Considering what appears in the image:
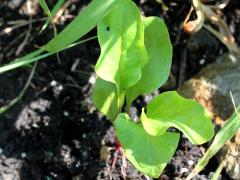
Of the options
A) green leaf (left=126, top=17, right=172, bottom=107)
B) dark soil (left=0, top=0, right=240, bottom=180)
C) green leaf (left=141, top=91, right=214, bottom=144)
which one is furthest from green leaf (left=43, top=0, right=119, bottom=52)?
dark soil (left=0, top=0, right=240, bottom=180)

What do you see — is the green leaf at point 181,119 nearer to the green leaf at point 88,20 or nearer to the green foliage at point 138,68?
the green foliage at point 138,68

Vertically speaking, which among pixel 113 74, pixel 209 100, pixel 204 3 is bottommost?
pixel 209 100

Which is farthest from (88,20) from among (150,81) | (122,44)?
(150,81)

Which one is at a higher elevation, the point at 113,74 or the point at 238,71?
the point at 113,74

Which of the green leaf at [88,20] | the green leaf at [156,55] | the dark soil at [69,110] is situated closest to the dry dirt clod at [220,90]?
the dark soil at [69,110]

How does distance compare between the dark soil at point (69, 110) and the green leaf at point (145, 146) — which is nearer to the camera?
the green leaf at point (145, 146)

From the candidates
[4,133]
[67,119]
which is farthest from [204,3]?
[4,133]

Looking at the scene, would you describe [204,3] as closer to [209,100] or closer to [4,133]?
[209,100]
